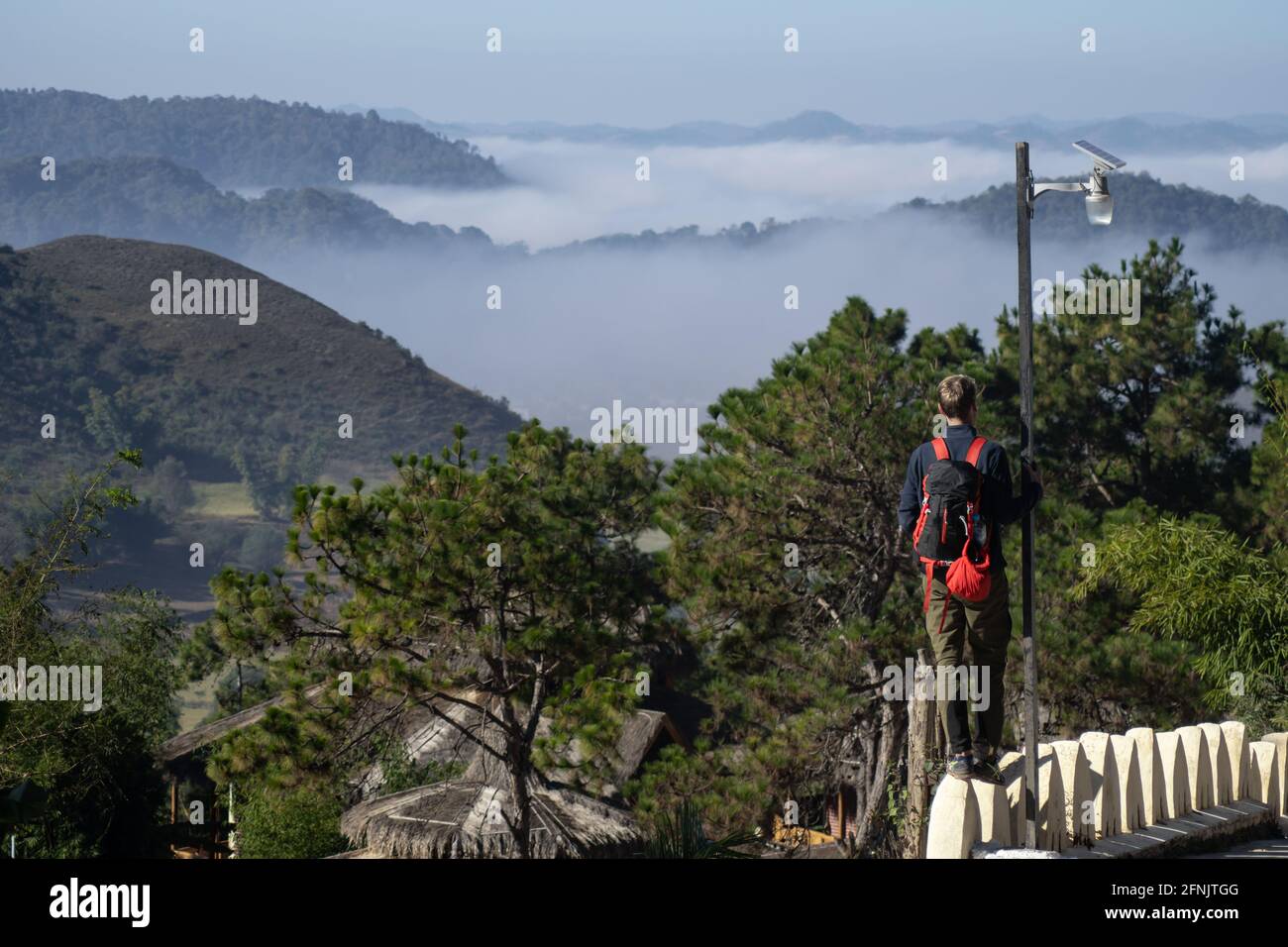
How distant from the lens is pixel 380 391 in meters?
136

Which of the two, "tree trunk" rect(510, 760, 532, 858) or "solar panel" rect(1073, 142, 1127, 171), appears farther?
"tree trunk" rect(510, 760, 532, 858)

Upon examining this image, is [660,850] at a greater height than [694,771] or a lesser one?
greater

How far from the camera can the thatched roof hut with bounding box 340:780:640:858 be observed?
16922 millimetres

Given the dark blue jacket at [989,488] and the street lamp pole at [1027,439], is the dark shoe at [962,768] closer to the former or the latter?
the street lamp pole at [1027,439]

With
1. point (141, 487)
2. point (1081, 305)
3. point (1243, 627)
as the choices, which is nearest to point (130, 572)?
point (141, 487)

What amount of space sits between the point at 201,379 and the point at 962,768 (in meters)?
127

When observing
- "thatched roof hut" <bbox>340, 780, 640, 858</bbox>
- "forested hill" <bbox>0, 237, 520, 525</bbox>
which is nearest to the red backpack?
"thatched roof hut" <bbox>340, 780, 640, 858</bbox>

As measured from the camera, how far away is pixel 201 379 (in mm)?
126938

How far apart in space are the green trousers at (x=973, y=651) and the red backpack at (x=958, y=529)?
99 millimetres

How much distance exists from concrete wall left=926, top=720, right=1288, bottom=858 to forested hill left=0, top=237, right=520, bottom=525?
106591 mm

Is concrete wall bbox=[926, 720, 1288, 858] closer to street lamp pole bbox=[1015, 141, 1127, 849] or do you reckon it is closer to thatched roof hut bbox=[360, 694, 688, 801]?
street lamp pole bbox=[1015, 141, 1127, 849]

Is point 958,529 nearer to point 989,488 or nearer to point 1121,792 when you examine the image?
point 989,488

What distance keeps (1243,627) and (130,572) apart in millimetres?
103099
